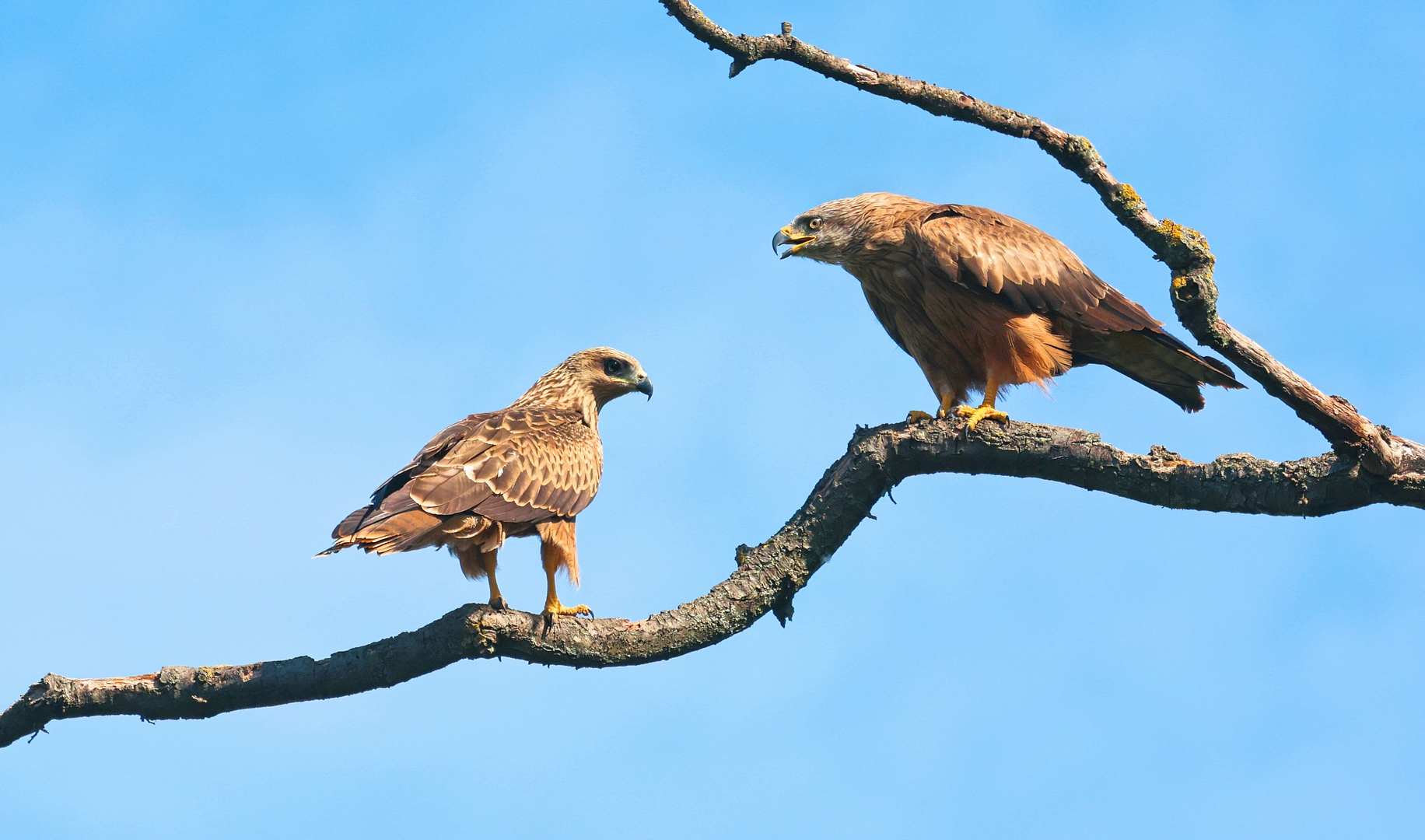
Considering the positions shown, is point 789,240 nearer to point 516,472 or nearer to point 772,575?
point 516,472

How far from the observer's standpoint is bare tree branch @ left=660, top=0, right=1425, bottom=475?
5.18 meters

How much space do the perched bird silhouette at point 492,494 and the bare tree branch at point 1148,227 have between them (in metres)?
2.39

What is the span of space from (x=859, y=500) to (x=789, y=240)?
273 centimetres

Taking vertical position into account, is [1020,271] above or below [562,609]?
above

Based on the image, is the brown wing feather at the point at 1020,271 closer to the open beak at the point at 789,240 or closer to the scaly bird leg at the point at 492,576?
the open beak at the point at 789,240

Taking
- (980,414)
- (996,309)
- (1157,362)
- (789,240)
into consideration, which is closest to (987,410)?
(980,414)

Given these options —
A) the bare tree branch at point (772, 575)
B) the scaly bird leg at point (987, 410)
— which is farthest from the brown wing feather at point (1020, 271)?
the bare tree branch at point (772, 575)

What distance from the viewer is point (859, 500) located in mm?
5512

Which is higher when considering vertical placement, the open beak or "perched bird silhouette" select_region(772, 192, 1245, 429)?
the open beak

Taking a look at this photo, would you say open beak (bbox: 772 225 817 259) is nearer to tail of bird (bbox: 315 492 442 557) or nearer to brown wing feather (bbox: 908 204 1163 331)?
brown wing feather (bbox: 908 204 1163 331)

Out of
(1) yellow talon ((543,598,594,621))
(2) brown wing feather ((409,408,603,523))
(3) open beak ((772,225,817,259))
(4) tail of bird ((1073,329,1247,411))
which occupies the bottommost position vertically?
(1) yellow talon ((543,598,594,621))

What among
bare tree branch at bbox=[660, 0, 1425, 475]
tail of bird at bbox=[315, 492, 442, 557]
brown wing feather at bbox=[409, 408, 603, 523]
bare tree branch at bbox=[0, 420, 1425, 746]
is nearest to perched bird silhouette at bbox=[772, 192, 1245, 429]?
bare tree branch at bbox=[0, 420, 1425, 746]

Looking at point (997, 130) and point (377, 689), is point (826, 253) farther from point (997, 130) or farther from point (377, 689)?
point (377, 689)

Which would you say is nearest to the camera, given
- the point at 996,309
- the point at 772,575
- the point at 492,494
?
the point at 772,575
